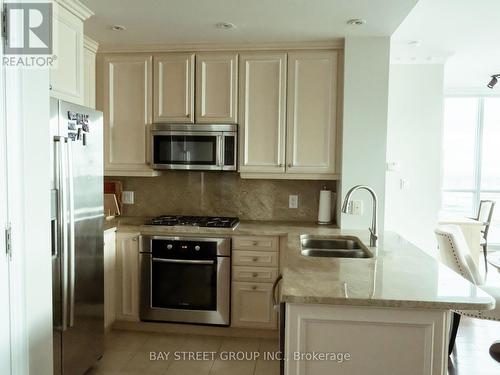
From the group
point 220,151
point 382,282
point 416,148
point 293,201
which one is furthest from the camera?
point 416,148

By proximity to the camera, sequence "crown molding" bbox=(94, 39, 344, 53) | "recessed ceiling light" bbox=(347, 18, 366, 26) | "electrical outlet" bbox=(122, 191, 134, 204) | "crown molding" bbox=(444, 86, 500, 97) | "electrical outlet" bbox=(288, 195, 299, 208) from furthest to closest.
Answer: "crown molding" bbox=(444, 86, 500, 97) → "electrical outlet" bbox=(122, 191, 134, 204) → "electrical outlet" bbox=(288, 195, 299, 208) → "crown molding" bbox=(94, 39, 344, 53) → "recessed ceiling light" bbox=(347, 18, 366, 26)

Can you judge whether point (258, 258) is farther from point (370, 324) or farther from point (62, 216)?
point (370, 324)

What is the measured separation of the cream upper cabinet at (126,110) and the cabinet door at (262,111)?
2.66 feet

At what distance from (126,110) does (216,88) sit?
0.80 metres

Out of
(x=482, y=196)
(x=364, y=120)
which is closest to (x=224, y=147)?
(x=364, y=120)

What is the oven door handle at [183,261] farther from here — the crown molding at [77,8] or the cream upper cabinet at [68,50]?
the crown molding at [77,8]

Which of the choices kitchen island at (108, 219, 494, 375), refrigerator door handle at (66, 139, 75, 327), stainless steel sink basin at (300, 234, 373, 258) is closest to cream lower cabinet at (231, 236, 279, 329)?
stainless steel sink basin at (300, 234, 373, 258)

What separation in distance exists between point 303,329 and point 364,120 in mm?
2038

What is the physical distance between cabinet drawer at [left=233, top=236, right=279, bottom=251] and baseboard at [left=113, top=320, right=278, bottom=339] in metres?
0.66

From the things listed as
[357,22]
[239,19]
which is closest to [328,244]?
[357,22]

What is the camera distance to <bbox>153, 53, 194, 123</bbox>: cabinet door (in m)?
3.26

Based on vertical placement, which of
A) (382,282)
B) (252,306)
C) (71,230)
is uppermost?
(71,230)

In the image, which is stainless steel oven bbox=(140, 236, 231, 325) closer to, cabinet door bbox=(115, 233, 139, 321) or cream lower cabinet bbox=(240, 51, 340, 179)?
cabinet door bbox=(115, 233, 139, 321)

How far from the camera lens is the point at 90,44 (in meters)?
3.16
